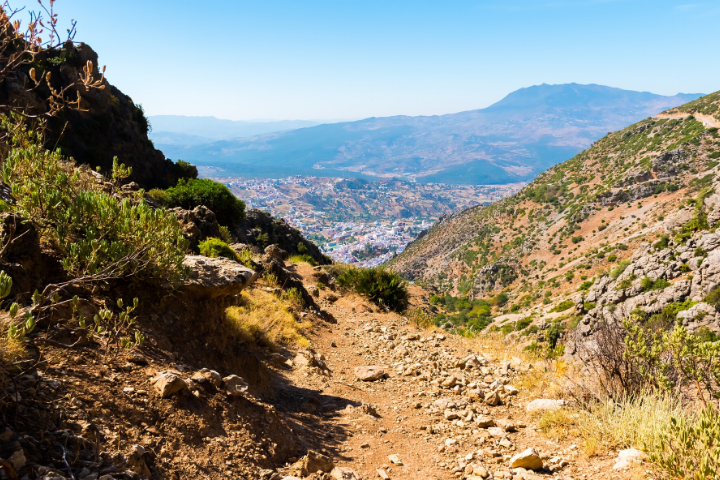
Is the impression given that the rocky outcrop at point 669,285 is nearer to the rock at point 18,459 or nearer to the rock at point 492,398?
the rock at point 492,398

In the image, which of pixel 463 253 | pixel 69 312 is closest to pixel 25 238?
pixel 69 312

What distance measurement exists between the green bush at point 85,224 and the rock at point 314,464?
7.37ft

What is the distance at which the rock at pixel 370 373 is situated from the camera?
630 cm

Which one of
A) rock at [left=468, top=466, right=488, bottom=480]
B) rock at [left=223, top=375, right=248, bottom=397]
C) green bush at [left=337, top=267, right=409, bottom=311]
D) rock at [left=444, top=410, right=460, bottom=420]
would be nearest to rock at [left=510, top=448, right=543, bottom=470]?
rock at [left=468, top=466, right=488, bottom=480]

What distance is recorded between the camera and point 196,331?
15.5 feet

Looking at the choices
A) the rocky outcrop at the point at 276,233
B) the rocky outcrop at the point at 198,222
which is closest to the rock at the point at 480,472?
the rocky outcrop at the point at 198,222

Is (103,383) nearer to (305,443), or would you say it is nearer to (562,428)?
(305,443)

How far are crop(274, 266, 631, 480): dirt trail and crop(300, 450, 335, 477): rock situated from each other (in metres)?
0.30

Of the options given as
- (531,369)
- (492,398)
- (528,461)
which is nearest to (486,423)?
(492,398)

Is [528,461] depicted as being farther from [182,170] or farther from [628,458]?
[182,170]

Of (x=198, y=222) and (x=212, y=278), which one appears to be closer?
(x=212, y=278)

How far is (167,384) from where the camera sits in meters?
3.07

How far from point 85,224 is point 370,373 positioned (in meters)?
4.54

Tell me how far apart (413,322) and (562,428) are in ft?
19.1
